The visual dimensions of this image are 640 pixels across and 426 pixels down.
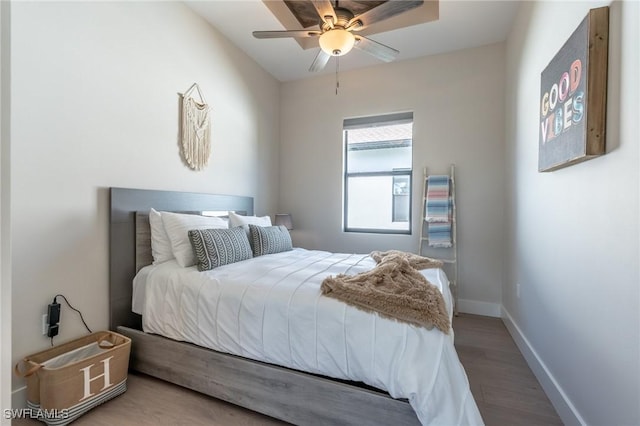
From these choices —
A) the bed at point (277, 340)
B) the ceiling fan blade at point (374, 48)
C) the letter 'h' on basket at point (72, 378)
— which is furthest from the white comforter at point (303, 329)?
the ceiling fan blade at point (374, 48)

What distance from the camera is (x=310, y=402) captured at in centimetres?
146

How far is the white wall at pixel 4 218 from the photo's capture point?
641 millimetres

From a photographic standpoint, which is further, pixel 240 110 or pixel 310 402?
pixel 240 110

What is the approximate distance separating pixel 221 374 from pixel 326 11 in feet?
7.83

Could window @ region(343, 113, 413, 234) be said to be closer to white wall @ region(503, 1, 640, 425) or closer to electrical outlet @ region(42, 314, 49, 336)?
white wall @ region(503, 1, 640, 425)

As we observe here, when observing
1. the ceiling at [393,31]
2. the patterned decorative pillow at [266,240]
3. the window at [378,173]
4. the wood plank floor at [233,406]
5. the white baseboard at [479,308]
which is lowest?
the wood plank floor at [233,406]

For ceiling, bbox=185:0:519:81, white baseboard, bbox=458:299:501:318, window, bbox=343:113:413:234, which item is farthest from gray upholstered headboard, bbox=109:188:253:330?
white baseboard, bbox=458:299:501:318

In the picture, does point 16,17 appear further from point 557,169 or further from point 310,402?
point 557,169

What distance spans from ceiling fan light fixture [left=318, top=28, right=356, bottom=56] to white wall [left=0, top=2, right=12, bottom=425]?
179cm

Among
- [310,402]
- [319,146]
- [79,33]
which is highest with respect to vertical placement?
[79,33]

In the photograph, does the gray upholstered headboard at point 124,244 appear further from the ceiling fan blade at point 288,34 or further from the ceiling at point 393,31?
the ceiling at point 393,31

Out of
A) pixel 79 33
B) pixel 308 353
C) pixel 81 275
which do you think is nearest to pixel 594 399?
pixel 308 353

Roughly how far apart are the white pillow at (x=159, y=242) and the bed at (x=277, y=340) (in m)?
0.08

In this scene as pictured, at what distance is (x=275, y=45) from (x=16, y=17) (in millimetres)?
2209
